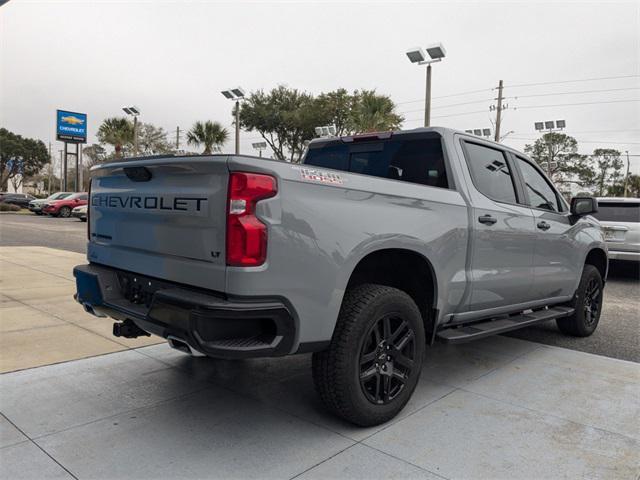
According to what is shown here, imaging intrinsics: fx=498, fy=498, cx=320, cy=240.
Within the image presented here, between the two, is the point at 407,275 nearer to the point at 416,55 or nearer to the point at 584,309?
the point at 584,309

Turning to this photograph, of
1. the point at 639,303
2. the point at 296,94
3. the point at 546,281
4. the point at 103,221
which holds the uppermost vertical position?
the point at 296,94

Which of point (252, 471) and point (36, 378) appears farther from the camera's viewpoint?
point (36, 378)

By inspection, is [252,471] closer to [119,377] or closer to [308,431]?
[308,431]

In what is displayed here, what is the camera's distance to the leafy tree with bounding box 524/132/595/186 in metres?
73.6

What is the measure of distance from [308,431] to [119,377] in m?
1.65

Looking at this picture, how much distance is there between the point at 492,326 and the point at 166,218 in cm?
263

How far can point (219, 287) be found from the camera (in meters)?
2.47

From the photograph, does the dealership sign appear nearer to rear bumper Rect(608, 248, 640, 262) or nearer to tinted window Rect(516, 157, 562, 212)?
rear bumper Rect(608, 248, 640, 262)

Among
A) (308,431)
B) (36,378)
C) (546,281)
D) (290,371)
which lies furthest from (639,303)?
(36,378)

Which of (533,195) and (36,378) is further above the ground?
(533,195)

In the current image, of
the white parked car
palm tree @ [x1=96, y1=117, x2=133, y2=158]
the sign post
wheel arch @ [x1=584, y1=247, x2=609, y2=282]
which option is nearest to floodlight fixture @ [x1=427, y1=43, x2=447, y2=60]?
wheel arch @ [x1=584, y1=247, x2=609, y2=282]

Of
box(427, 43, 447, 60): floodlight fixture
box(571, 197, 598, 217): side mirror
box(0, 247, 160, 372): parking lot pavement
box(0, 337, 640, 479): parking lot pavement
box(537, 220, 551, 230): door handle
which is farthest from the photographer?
box(427, 43, 447, 60): floodlight fixture

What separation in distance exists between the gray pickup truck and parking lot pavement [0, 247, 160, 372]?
1.23 meters

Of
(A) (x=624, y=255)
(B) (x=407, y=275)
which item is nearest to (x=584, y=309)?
(B) (x=407, y=275)
